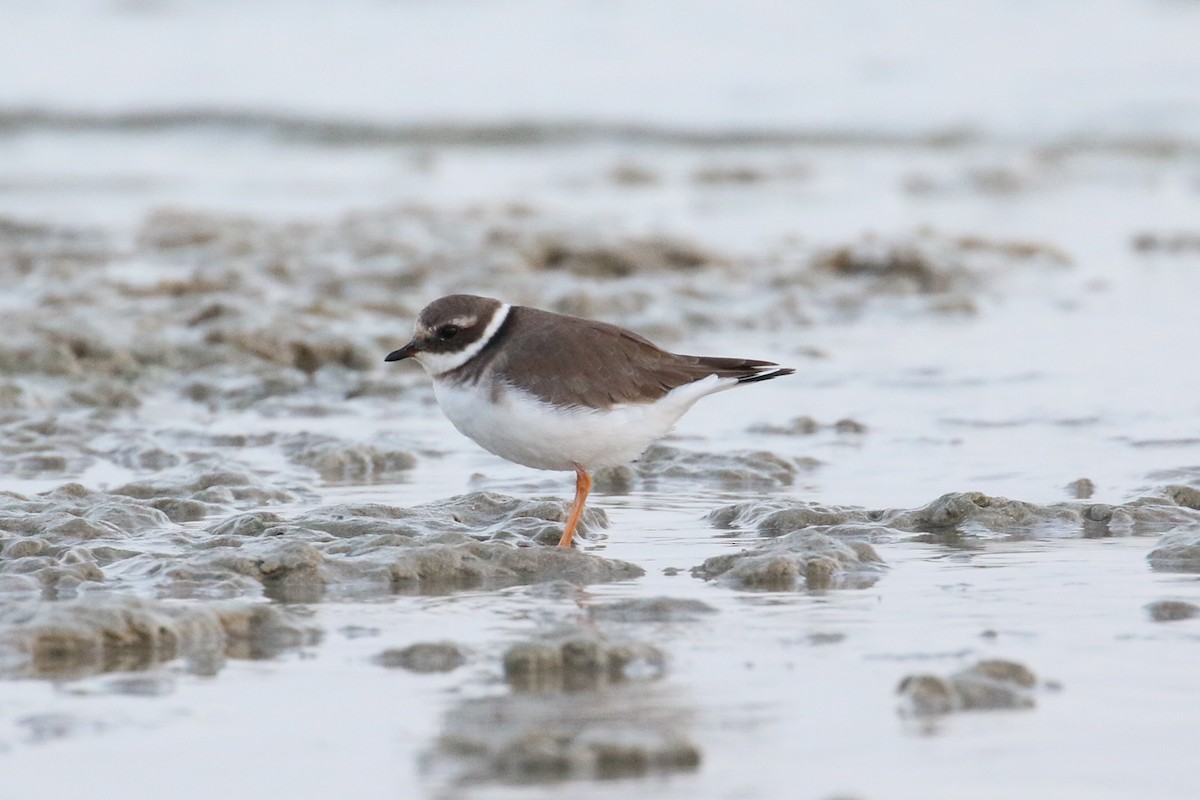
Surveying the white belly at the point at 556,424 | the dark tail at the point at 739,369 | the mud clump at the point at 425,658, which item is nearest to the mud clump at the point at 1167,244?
the dark tail at the point at 739,369

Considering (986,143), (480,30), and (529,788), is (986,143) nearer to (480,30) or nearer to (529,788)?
(480,30)

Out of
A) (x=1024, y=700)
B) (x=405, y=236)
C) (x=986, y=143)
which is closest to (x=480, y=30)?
(x=986, y=143)

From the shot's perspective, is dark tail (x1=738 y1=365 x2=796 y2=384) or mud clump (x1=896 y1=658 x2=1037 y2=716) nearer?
mud clump (x1=896 y1=658 x2=1037 y2=716)

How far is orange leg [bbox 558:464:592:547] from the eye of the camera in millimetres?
5609

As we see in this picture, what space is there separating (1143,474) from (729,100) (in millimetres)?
16318

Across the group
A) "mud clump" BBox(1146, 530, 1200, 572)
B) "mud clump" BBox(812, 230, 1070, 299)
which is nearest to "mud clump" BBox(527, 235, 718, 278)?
"mud clump" BBox(812, 230, 1070, 299)

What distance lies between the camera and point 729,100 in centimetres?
2228

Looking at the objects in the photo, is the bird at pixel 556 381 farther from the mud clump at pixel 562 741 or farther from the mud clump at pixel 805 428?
the mud clump at pixel 562 741

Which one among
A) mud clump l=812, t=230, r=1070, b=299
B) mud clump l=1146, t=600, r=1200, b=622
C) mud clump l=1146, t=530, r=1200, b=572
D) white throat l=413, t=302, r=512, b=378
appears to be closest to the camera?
mud clump l=1146, t=600, r=1200, b=622

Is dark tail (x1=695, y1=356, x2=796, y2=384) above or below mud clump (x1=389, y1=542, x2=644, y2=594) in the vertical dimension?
above

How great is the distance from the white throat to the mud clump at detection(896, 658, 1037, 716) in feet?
7.88

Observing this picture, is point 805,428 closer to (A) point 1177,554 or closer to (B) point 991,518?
(B) point 991,518

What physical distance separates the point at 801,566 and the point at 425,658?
4.41 feet

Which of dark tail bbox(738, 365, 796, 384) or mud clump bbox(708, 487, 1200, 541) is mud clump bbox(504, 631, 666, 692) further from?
dark tail bbox(738, 365, 796, 384)
